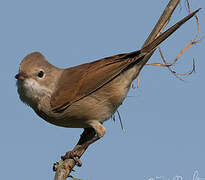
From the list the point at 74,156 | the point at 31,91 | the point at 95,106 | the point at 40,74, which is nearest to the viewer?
the point at 74,156

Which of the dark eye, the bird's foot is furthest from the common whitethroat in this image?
the bird's foot

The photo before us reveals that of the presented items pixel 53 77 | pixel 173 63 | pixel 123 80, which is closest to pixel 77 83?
pixel 53 77

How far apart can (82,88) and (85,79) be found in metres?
0.17

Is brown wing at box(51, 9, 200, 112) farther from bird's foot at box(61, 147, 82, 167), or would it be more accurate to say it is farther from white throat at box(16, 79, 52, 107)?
bird's foot at box(61, 147, 82, 167)

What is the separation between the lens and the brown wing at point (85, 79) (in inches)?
210

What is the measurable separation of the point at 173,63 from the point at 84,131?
1805 millimetres

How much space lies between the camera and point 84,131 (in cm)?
545

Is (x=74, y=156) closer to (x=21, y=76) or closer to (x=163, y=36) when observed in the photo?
(x=21, y=76)

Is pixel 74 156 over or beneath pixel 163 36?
beneath

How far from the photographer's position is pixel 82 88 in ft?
17.9

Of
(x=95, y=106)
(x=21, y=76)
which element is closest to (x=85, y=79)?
(x=95, y=106)

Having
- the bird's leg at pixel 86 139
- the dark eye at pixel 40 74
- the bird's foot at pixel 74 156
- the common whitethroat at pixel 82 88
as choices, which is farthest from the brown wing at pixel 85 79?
the bird's foot at pixel 74 156

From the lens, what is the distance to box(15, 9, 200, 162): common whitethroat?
16.5 feet

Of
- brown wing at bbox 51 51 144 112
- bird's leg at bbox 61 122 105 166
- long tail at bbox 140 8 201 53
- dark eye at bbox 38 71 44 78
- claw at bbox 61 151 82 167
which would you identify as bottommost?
claw at bbox 61 151 82 167
